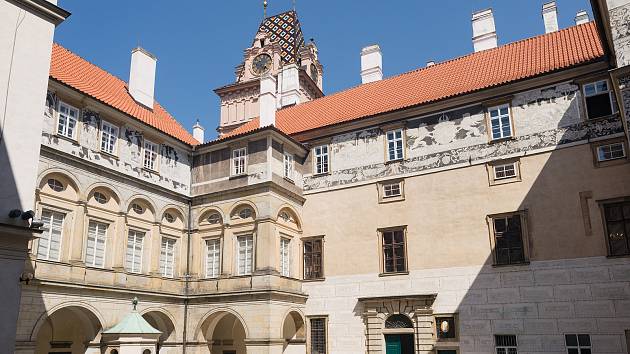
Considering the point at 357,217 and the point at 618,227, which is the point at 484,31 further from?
the point at 618,227

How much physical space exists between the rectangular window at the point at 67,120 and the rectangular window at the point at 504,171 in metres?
13.4

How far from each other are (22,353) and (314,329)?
9.47 meters

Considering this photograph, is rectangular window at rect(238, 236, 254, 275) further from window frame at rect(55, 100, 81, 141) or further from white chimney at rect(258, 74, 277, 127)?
window frame at rect(55, 100, 81, 141)

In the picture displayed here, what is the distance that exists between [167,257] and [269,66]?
23.7 metres

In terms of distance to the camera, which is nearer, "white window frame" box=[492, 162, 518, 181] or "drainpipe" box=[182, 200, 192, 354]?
"white window frame" box=[492, 162, 518, 181]

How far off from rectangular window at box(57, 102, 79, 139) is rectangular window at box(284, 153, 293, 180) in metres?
7.44

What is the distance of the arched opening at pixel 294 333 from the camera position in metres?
19.8

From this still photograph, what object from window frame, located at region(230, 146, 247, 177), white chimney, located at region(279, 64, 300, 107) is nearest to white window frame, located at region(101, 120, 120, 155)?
window frame, located at region(230, 146, 247, 177)

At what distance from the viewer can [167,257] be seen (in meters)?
20.4

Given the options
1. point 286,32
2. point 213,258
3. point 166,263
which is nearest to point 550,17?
point 213,258

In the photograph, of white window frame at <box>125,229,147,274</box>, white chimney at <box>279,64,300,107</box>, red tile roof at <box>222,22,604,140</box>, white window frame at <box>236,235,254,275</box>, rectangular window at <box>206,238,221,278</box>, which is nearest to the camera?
white window frame at <box>125,229,147,274</box>

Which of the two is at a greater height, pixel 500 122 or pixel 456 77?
pixel 456 77

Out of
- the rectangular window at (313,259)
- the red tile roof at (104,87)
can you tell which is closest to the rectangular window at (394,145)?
the rectangular window at (313,259)

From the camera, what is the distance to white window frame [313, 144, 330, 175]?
2189 cm
